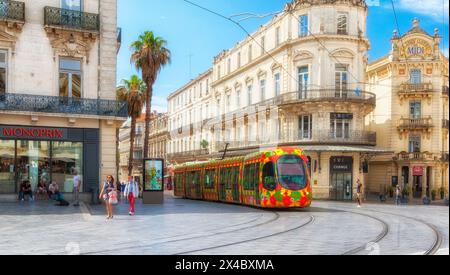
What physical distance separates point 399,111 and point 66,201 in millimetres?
14046

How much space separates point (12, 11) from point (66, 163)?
6.99 metres

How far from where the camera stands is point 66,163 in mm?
24969

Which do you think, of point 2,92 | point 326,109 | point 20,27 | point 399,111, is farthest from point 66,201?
point 399,111

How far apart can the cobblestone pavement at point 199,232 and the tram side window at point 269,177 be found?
11.0 ft

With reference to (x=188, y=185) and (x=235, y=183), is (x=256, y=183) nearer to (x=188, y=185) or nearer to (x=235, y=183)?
(x=235, y=183)

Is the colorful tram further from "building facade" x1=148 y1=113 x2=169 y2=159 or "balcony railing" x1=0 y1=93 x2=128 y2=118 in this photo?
"building facade" x1=148 y1=113 x2=169 y2=159

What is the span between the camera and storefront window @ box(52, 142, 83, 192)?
24625 mm

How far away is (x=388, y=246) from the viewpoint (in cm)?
661

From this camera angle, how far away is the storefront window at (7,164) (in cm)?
2384

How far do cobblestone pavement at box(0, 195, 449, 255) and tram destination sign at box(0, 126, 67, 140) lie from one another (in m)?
3.87

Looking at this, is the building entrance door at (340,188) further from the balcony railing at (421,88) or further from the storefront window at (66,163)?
the balcony railing at (421,88)

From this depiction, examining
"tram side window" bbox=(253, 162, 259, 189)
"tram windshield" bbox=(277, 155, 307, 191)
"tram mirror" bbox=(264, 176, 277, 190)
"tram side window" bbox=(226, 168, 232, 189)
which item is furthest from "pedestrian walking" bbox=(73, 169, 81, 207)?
"tram windshield" bbox=(277, 155, 307, 191)
